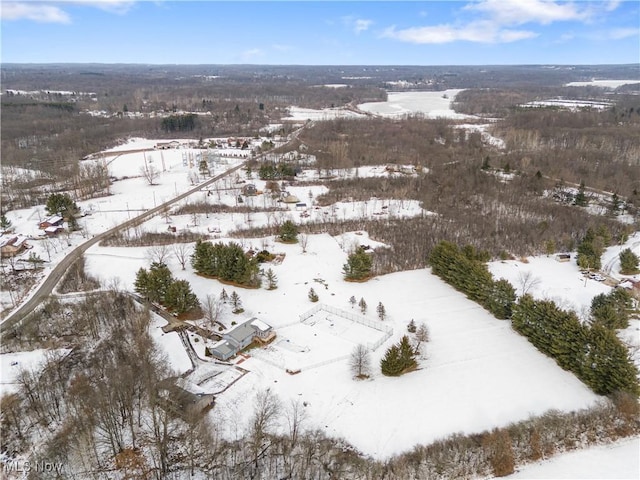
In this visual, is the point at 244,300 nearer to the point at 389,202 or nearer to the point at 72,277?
the point at 72,277

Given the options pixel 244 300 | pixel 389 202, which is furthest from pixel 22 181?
pixel 389 202

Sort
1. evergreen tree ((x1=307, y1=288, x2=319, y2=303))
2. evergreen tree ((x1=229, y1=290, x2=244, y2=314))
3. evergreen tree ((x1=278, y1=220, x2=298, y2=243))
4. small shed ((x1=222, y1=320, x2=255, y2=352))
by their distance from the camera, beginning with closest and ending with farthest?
small shed ((x1=222, y1=320, x2=255, y2=352)) → evergreen tree ((x1=229, y1=290, x2=244, y2=314)) → evergreen tree ((x1=307, y1=288, x2=319, y2=303)) → evergreen tree ((x1=278, y1=220, x2=298, y2=243))

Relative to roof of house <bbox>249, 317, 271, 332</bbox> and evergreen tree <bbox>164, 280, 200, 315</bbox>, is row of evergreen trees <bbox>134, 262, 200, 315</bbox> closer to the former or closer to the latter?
evergreen tree <bbox>164, 280, 200, 315</bbox>

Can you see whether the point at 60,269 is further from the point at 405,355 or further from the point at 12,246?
the point at 405,355

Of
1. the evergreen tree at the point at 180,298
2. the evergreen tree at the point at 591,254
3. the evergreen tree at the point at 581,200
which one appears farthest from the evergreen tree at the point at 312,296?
the evergreen tree at the point at 581,200

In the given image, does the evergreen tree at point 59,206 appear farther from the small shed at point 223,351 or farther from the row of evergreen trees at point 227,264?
the small shed at point 223,351

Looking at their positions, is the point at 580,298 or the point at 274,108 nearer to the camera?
the point at 580,298

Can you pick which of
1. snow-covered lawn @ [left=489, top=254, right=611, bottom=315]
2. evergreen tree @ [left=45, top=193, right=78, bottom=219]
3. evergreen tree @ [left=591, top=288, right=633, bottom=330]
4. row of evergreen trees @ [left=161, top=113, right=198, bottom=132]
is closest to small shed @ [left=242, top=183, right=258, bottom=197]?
evergreen tree @ [left=45, top=193, right=78, bottom=219]
